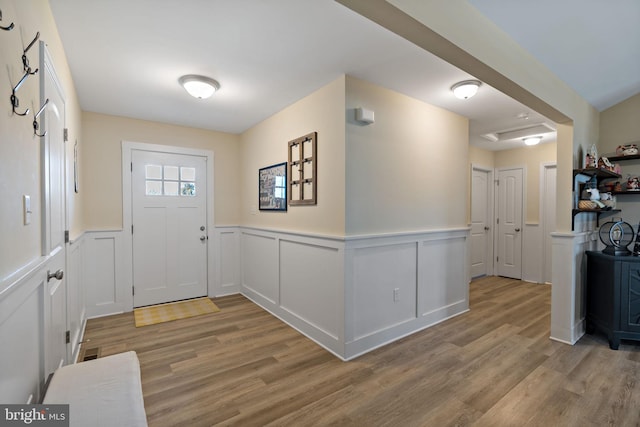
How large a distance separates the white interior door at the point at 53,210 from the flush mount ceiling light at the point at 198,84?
0.89 m

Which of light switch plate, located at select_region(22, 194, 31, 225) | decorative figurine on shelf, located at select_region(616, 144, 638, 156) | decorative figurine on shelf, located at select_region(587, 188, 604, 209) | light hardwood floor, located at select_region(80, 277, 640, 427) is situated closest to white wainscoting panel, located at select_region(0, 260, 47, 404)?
light switch plate, located at select_region(22, 194, 31, 225)

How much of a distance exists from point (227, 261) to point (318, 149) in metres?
2.52

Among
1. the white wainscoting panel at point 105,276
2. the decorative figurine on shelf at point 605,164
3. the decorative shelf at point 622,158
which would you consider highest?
the decorative shelf at point 622,158

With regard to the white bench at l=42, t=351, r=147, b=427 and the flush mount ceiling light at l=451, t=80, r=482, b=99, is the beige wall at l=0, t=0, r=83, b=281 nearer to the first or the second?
A: the white bench at l=42, t=351, r=147, b=427

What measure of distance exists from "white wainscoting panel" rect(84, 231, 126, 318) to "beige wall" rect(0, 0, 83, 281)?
2489mm

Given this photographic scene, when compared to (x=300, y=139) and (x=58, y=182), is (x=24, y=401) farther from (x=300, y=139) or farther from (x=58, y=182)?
(x=300, y=139)

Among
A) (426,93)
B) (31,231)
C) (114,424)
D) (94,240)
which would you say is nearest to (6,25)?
(31,231)

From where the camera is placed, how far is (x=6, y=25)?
38.6 inches

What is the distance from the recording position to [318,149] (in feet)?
9.20

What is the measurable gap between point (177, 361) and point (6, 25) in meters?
2.43

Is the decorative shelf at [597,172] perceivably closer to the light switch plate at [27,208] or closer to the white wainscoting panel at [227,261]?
the light switch plate at [27,208]

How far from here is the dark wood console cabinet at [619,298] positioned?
8.69ft

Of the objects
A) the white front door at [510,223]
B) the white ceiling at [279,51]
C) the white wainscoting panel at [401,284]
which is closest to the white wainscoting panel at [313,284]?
the white wainscoting panel at [401,284]

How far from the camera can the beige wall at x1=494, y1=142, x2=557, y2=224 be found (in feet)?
16.4
